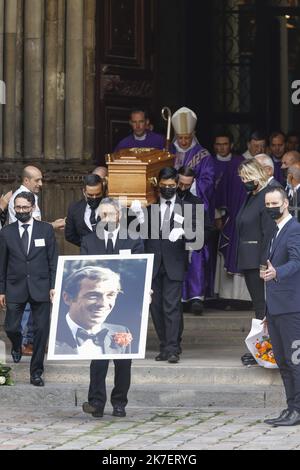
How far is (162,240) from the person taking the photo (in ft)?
49.1

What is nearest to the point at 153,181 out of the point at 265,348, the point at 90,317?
the point at 265,348

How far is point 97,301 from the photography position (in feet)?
43.4

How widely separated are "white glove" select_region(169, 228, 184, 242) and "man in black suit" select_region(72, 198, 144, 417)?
137 cm

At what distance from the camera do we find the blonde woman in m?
14.3

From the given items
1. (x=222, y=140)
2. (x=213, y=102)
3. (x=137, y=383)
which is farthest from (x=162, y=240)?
(x=213, y=102)

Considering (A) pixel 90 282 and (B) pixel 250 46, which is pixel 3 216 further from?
(B) pixel 250 46

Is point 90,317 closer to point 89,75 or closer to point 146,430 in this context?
point 146,430

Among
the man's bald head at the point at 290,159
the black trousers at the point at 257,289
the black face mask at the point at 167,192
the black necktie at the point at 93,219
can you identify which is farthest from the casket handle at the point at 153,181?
the man's bald head at the point at 290,159

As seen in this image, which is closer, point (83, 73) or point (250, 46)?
point (83, 73)

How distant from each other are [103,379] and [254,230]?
210cm

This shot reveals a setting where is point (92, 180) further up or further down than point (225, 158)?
further down

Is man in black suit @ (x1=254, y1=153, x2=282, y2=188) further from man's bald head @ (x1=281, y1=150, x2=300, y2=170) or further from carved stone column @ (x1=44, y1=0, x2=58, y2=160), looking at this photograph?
carved stone column @ (x1=44, y1=0, x2=58, y2=160)

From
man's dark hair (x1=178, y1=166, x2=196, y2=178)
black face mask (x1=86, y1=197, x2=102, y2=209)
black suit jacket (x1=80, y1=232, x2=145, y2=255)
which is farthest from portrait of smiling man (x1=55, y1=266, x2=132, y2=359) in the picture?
man's dark hair (x1=178, y1=166, x2=196, y2=178)
